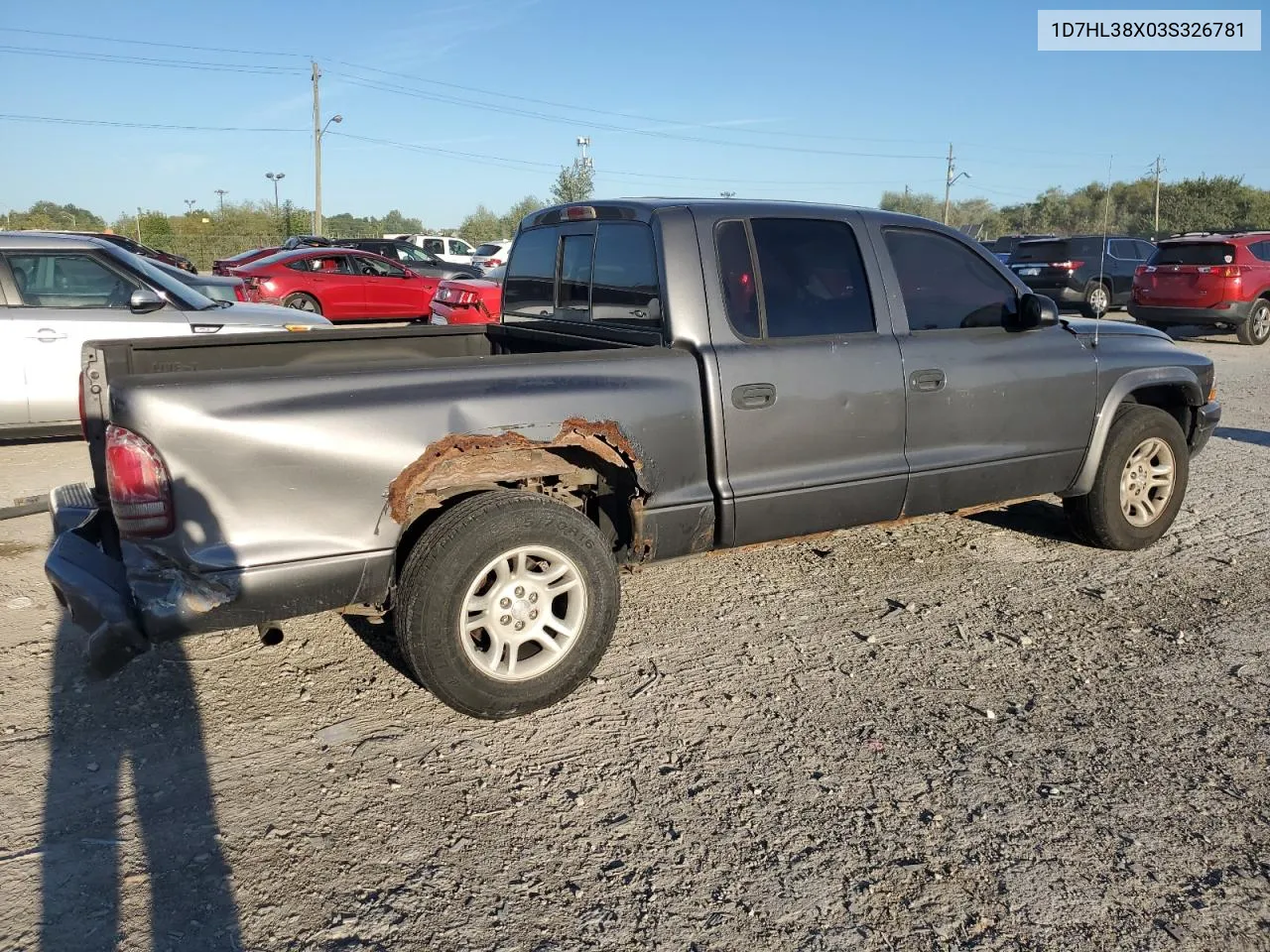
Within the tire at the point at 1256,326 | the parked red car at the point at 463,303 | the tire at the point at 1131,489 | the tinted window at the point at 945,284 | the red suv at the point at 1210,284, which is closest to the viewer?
the tinted window at the point at 945,284

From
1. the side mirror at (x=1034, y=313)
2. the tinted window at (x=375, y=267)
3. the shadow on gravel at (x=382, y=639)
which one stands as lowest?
the shadow on gravel at (x=382, y=639)

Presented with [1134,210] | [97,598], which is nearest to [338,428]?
[97,598]

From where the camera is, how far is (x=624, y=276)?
4.35 metres

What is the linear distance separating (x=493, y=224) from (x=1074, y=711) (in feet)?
255

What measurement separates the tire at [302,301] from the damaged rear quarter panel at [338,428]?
1580 centimetres

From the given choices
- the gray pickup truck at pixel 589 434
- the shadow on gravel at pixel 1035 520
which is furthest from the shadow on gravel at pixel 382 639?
the shadow on gravel at pixel 1035 520

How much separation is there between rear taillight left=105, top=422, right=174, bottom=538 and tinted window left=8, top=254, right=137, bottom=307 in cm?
542

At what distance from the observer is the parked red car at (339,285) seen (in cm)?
1805

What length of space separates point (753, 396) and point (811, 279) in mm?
706

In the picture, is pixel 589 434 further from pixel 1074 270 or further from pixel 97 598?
pixel 1074 270

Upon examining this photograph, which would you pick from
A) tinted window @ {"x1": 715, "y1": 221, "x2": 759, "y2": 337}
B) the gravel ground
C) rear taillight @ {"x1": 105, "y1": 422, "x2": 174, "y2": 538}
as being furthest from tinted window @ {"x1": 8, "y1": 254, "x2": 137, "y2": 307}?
tinted window @ {"x1": 715, "y1": 221, "x2": 759, "y2": 337}

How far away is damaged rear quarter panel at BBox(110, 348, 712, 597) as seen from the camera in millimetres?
3016

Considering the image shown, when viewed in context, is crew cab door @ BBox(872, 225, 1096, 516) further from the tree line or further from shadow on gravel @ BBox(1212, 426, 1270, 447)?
the tree line

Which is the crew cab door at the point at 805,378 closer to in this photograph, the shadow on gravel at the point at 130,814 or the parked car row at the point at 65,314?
the shadow on gravel at the point at 130,814
